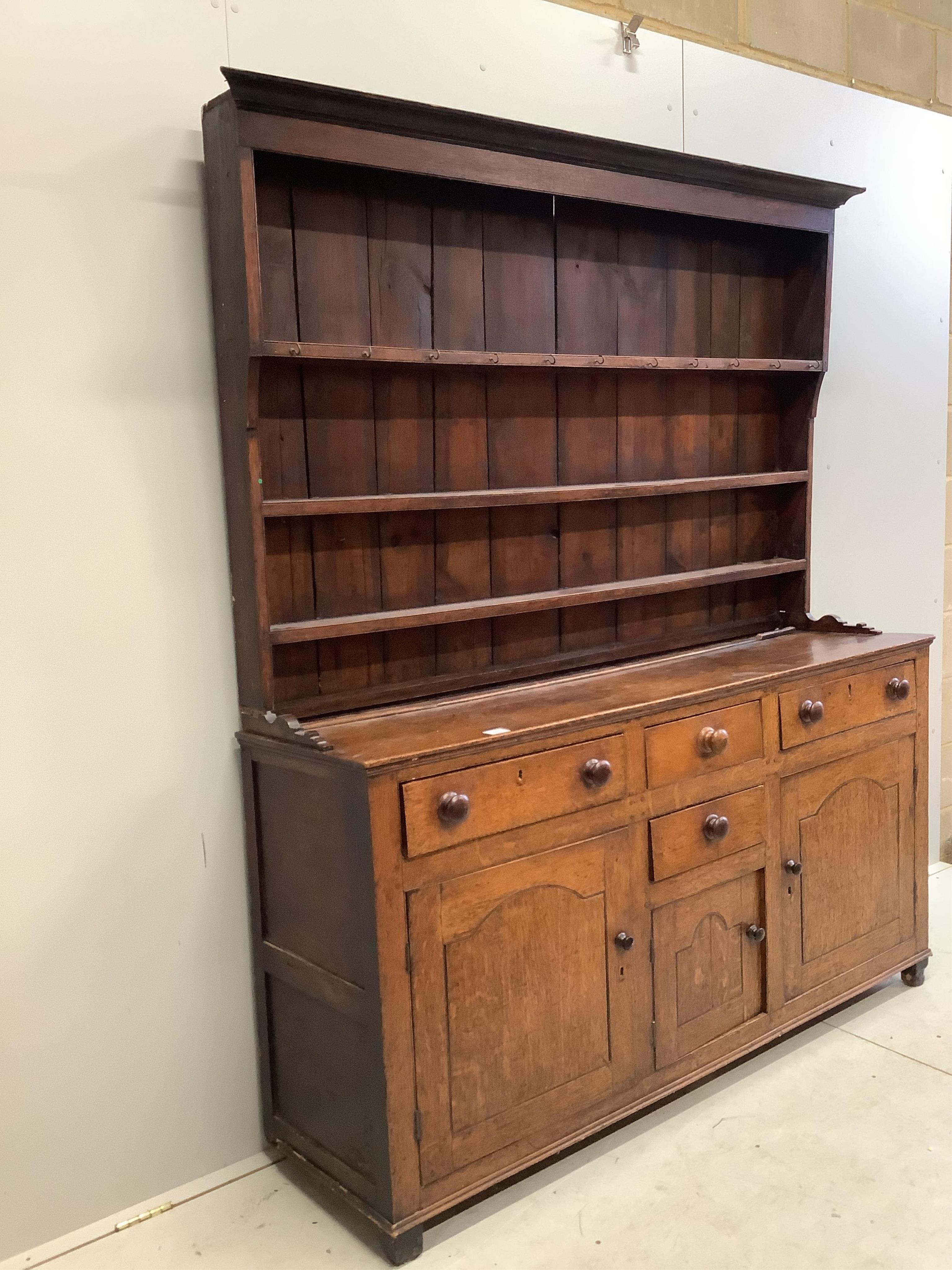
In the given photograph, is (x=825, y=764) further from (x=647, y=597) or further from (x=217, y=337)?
(x=217, y=337)

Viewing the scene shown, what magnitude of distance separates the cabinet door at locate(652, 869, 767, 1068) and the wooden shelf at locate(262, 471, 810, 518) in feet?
3.03

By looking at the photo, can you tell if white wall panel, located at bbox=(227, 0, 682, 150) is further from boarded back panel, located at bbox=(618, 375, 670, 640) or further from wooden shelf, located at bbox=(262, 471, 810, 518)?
wooden shelf, located at bbox=(262, 471, 810, 518)

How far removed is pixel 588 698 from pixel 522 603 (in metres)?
0.26

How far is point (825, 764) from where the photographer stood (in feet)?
8.66

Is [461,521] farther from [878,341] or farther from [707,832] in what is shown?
[878,341]

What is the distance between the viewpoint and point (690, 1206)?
2.10 m

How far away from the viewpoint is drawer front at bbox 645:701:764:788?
229cm

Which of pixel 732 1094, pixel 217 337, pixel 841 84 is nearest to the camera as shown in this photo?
pixel 217 337

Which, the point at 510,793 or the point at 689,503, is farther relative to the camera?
the point at 689,503

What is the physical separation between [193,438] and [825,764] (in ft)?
5.40

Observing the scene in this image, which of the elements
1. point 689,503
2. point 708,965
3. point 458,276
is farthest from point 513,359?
point 708,965

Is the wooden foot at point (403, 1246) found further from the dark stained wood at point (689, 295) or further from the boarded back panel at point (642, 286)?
the dark stained wood at point (689, 295)

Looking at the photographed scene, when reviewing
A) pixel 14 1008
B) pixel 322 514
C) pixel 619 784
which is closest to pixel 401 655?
pixel 322 514

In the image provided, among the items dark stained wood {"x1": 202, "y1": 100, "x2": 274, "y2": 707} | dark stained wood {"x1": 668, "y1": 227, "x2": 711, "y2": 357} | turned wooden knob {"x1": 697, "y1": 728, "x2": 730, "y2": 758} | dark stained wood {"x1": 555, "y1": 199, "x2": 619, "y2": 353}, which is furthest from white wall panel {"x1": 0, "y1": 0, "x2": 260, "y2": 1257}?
dark stained wood {"x1": 668, "y1": 227, "x2": 711, "y2": 357}
